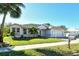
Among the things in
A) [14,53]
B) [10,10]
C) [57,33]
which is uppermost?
[10,10]

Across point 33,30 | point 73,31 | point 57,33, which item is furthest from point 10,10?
point 73,31

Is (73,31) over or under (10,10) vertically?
under

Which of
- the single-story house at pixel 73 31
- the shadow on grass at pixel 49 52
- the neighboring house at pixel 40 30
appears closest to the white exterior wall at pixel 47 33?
the neighboring house at pixel 40 30

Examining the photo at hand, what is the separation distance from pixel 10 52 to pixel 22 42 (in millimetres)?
276

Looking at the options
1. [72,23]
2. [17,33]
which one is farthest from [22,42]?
[72,23]

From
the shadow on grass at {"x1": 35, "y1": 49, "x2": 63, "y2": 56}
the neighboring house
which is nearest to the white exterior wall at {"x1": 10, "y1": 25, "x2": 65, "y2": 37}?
the neighboring house

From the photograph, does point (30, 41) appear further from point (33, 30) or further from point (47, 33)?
point (47, 33)

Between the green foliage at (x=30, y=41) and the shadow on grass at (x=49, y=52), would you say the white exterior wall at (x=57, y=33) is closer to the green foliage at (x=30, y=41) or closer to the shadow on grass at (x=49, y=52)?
the green foliage at (x=30, y=41)

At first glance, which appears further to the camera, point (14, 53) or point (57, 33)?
point (57, 33)

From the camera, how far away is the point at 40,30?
5.84 meters

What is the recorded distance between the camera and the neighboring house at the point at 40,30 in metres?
5.80

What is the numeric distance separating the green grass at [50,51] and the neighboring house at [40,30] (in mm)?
232

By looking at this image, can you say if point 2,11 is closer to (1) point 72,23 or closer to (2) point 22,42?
(2) point 22,42

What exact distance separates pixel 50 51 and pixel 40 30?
0.40 metres
